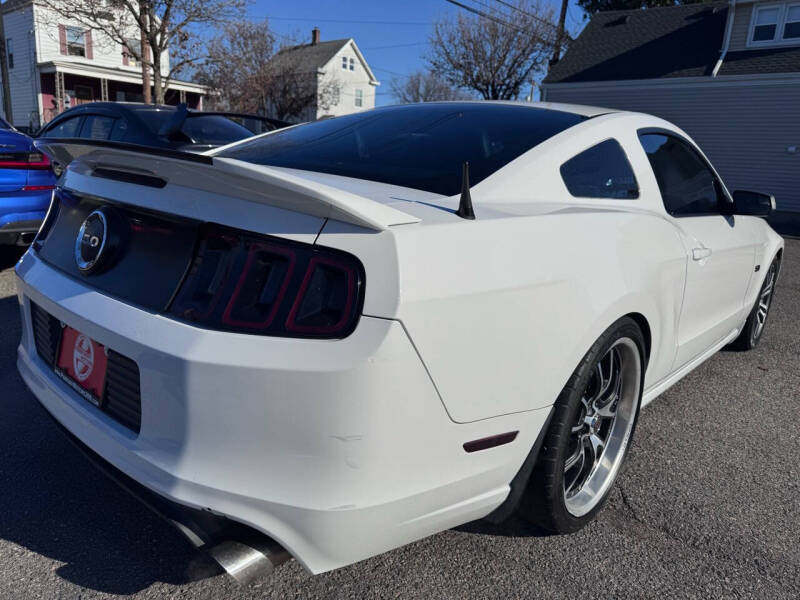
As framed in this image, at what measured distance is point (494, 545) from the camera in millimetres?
2092

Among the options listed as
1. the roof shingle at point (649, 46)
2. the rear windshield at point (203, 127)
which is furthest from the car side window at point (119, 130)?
the roof shingle at point (649, 46)

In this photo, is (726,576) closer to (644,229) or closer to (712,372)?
(644,229)

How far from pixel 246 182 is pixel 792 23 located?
21.1 meters

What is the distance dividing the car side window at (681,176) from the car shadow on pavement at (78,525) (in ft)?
7.53

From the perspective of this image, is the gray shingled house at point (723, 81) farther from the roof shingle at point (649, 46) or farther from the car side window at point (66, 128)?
the car side window at point (66, 128)

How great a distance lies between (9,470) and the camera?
240cm

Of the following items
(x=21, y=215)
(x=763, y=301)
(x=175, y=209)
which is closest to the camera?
(x=175, y=209)

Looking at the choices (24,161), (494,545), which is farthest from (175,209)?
(24,161)

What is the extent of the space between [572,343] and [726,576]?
0.94 meters

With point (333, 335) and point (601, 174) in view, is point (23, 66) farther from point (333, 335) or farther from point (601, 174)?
point (333, 335)

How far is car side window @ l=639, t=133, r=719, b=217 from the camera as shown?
9.04 feet

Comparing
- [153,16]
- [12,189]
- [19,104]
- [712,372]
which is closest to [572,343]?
[712,372]

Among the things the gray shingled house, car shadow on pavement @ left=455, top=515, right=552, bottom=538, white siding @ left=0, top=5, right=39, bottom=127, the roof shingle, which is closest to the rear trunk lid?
car shadow on pavement @ left=455, top=515, right=552, bottom=538

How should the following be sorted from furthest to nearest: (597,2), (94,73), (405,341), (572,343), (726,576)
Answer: (597,2)
(94,73)
(726,576)
(572,343)
(405,341)
